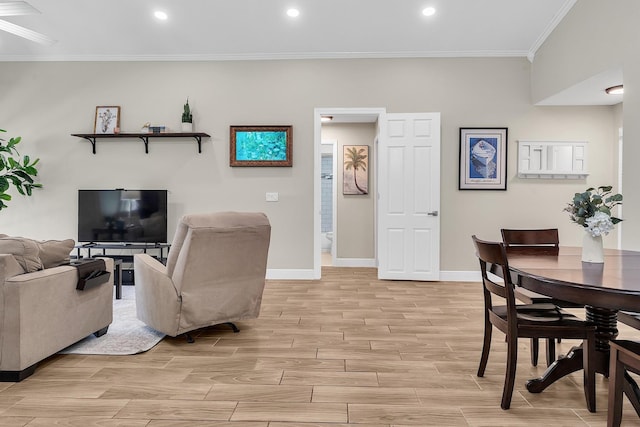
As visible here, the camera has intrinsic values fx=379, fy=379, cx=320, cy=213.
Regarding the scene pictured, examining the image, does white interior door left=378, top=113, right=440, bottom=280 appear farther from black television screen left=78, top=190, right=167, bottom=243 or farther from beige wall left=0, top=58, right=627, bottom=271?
black television screen left=78, top=190, right=167, bottom=243

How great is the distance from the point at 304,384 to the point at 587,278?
60.5 inches

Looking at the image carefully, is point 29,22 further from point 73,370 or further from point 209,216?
point 73,370

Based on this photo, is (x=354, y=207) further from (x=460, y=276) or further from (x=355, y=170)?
(x=460, y=276)

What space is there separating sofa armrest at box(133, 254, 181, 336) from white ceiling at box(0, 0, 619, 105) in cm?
302

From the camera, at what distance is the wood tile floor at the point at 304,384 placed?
6.06ft

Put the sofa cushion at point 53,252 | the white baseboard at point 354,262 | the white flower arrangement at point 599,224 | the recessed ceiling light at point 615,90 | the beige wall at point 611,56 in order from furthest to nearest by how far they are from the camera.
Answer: the white baseboard at point 354,262 → the recessed ceiling light at point 615,90 → the beige wall at point 611,56 → the sofa cushion at point 53,252 → the white flower arrangement at point 599,224

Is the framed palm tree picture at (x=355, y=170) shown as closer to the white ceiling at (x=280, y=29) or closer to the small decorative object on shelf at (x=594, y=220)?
the white ceiling at (x=280, y=29)

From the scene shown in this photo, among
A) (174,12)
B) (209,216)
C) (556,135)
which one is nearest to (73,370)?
(209,216)

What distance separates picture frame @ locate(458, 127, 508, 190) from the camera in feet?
16.5

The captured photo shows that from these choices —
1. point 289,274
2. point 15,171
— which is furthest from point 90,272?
point 15,171

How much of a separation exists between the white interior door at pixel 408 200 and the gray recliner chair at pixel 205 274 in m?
2.50

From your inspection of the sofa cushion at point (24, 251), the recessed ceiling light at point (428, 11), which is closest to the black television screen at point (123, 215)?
the sofa cushion at point (24, 251)

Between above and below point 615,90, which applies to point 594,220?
below

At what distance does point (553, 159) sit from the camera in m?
4.99
